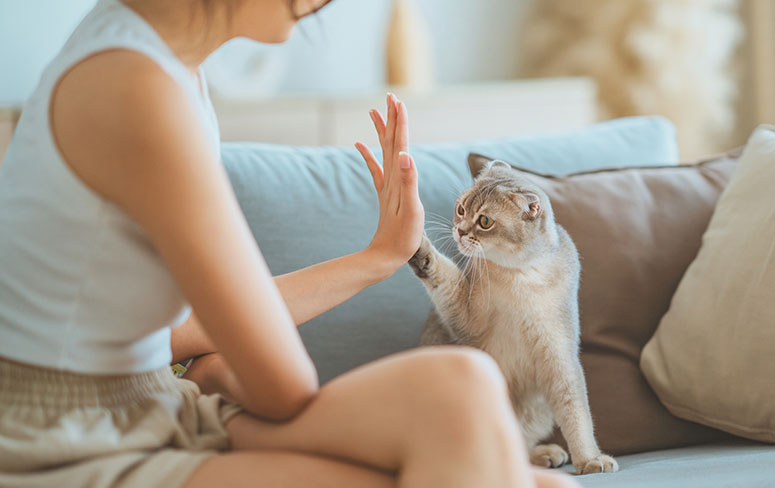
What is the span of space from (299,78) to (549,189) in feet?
8.13

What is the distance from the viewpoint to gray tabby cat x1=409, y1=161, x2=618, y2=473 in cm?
122

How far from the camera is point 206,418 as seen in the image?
0.91 metres

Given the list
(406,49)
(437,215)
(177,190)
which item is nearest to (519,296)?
(437,215)

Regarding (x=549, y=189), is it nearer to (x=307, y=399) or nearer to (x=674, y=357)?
(x=674, y=357)

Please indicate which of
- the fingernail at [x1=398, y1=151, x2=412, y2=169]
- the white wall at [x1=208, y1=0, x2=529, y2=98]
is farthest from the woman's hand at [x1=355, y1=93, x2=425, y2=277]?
the white wall at [x1=208, y1=0, x2=529, y2=98]

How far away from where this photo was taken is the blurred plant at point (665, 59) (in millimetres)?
3471

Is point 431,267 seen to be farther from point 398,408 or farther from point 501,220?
point 398,408

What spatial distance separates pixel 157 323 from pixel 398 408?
28cm

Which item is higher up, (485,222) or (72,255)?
(72,255)

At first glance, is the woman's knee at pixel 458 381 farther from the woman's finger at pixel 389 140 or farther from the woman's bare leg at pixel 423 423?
the woman's finger at pixel 389 140

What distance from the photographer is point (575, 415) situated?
46.2 inches

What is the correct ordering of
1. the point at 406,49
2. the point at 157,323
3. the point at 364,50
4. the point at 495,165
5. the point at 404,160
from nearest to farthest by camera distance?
1. the point at 157,323
2. the point at 404,160
3. the point at 495,165
4. the point at 406,49
5. the point at 364,50

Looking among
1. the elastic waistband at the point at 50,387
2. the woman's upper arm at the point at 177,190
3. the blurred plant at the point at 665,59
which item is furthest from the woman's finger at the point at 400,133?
the blurred plant at the point at 665,59

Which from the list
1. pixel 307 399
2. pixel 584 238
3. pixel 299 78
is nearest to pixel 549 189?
pixel 584 238
